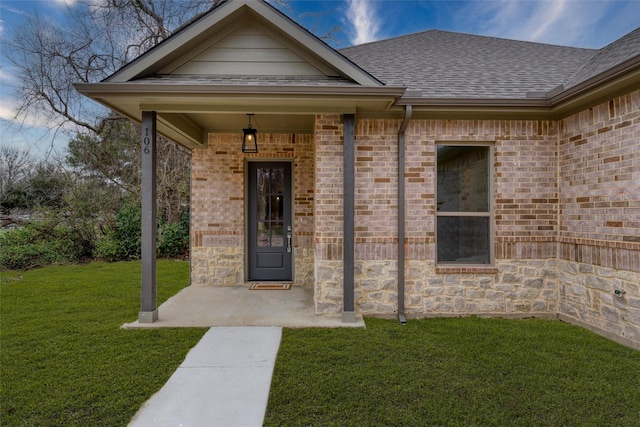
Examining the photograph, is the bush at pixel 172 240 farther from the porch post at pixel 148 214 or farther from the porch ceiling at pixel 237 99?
the porch post at pixel 148 214

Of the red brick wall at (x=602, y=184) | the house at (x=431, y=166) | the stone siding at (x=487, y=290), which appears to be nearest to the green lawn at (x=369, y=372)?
the stone siding at (x=487, y=290)

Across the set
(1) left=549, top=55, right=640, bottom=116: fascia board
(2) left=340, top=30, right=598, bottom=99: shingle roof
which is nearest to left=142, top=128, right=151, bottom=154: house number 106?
(2) left=340, top=30, right=598, bottom=99: shingle roof

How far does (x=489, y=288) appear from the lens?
4598mm

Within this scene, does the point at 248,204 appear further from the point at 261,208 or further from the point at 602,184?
the point at 602,184

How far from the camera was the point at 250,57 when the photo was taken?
4.49 m

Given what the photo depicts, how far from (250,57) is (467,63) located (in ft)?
13.2

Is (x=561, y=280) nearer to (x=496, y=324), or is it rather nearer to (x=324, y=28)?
(x=496, y=324)

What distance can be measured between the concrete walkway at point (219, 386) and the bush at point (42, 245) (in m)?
8.22

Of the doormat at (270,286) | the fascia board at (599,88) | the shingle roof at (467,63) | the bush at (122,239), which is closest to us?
the fascia board at (599,88)

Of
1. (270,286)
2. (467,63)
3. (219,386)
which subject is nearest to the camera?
(219,386)

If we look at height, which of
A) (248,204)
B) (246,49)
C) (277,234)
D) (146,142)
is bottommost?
(277,234)

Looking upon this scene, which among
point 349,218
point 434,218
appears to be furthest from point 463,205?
point 349,218

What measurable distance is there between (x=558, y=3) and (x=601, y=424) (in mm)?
9110

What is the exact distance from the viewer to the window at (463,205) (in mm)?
4680
